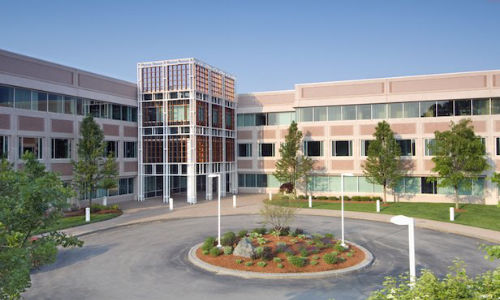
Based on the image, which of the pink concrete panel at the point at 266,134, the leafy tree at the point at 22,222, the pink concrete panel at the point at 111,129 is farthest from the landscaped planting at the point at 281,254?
the pink concrete panel at the point at 266,134

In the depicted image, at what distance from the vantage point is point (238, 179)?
50.7 m

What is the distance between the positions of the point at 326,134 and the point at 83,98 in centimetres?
2677

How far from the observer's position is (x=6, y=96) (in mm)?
29766

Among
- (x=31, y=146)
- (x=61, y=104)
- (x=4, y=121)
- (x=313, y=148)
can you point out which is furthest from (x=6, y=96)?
(x=313, y=148)

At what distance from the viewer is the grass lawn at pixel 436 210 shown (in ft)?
93.8

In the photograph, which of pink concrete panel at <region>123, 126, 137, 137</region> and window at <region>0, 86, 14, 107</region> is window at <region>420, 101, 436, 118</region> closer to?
pink concrete panel at <region>123, 126, 137, 137</region>

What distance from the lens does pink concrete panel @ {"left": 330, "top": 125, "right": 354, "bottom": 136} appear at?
1670 inches

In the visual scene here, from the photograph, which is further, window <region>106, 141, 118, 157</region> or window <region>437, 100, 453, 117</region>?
window <region>106, 141, 118, 157</region>

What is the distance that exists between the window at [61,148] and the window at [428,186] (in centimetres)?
3644

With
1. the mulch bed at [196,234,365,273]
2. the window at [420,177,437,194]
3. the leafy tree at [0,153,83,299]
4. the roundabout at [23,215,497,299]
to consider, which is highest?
the leafy tree at [0,153,83,299]

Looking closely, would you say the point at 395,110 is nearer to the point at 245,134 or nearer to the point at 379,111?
the point at 379,111

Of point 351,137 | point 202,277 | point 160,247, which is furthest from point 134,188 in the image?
point 202,277

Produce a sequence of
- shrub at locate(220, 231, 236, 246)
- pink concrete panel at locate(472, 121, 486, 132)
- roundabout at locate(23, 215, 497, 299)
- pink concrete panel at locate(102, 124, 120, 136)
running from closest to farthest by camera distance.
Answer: roundabout at locate(23, 215, 497, 299), shrub at locate(220, 231, 236, 246), pink concrete panel at locate(472, 121, 486, 132), pink concrete panel at locate(102, 124, 120, 136)

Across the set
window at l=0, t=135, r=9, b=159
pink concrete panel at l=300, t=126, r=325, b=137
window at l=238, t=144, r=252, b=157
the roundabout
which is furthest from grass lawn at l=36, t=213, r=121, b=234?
pink concrete panel at l=300, t=126, r=325, b=137
